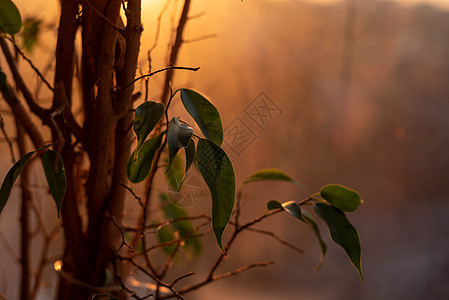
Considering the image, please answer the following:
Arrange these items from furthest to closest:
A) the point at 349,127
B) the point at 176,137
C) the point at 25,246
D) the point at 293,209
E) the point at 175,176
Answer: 1. the point at 349,127
2. the point at 25,246
3. the point at 175,176
4. the point at 293,209
5. the point at 176,137

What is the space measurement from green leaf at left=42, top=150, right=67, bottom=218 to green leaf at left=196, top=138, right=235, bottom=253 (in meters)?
0.12

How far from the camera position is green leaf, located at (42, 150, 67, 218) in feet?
1.17

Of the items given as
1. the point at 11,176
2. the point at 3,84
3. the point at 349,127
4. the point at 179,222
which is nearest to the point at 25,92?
the point at 3,84

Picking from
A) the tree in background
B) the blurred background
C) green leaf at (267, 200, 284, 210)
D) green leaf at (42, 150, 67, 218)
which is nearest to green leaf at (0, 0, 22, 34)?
the tree in background

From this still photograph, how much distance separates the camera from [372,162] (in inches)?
52.1

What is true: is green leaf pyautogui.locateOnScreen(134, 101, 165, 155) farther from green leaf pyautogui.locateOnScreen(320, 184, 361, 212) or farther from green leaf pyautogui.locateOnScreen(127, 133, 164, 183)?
green leaf pyautogui.locateOnScreen(320, 184, 361, 212)

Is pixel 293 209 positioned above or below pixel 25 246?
above

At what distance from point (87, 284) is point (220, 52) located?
0.87 m

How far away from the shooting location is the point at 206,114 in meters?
0.38

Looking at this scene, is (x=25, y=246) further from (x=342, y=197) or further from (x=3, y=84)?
(x=342, y=197)

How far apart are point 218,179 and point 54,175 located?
14 centimetres

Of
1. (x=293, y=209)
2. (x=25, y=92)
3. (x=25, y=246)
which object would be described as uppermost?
(x=25, y=92)

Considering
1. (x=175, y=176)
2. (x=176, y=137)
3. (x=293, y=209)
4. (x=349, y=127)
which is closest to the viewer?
(x=176, y=137)

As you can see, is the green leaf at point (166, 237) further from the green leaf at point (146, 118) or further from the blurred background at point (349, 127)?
the blurred background at point (349, 127)
